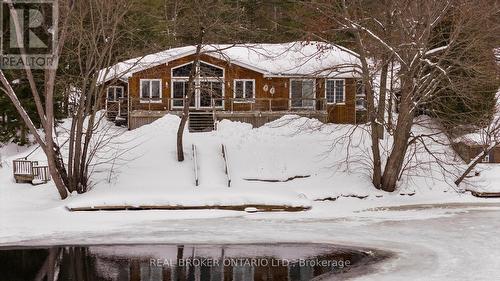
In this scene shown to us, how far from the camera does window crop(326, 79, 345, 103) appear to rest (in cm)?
3984

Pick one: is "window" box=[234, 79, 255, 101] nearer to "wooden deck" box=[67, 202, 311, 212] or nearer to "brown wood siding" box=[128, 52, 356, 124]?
"brown wood siding" box=[128, 52, 356, 124]

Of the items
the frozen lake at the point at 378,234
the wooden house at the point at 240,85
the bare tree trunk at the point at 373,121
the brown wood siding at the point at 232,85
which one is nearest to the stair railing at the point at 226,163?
the frozen lake at the point at 378,234

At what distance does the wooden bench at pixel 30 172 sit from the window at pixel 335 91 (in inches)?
695

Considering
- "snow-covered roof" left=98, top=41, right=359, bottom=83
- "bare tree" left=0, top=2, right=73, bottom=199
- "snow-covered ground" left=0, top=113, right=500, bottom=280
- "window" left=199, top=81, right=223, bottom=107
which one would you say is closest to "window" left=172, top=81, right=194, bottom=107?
"window" left=199, top=81, right=223, bottom=107

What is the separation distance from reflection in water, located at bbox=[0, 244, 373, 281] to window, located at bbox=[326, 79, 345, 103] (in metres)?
21.1

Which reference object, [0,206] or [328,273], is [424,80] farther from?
[0,206]

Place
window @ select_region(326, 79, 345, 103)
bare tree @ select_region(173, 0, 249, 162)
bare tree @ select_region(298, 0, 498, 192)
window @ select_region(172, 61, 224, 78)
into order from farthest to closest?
window @ select_region(326, 79, 345, 103)
window @ select_region(172, 61, 224, 78)
bare tree @ select_region(173, 0, 249, 162)
bare tree @ select_region(298, 0, 498, 192)

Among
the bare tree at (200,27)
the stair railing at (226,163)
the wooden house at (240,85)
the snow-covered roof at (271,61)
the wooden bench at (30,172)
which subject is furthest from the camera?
the wooden house at (240,85)

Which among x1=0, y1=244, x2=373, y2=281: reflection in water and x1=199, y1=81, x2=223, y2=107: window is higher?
x1=199, y1=81, x2=223, y2=107: window

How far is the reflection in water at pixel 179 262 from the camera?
16031 mm

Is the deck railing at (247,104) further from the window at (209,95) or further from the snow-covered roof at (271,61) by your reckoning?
the snow-covered roof at (271,61)

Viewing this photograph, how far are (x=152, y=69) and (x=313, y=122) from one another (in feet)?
33.7

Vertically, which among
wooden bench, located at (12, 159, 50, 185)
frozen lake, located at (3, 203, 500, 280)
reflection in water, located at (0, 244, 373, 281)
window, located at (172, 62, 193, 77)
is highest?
window, located at (172, 62, 193, 77)

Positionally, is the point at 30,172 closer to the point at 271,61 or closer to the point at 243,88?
the point at 243,88
